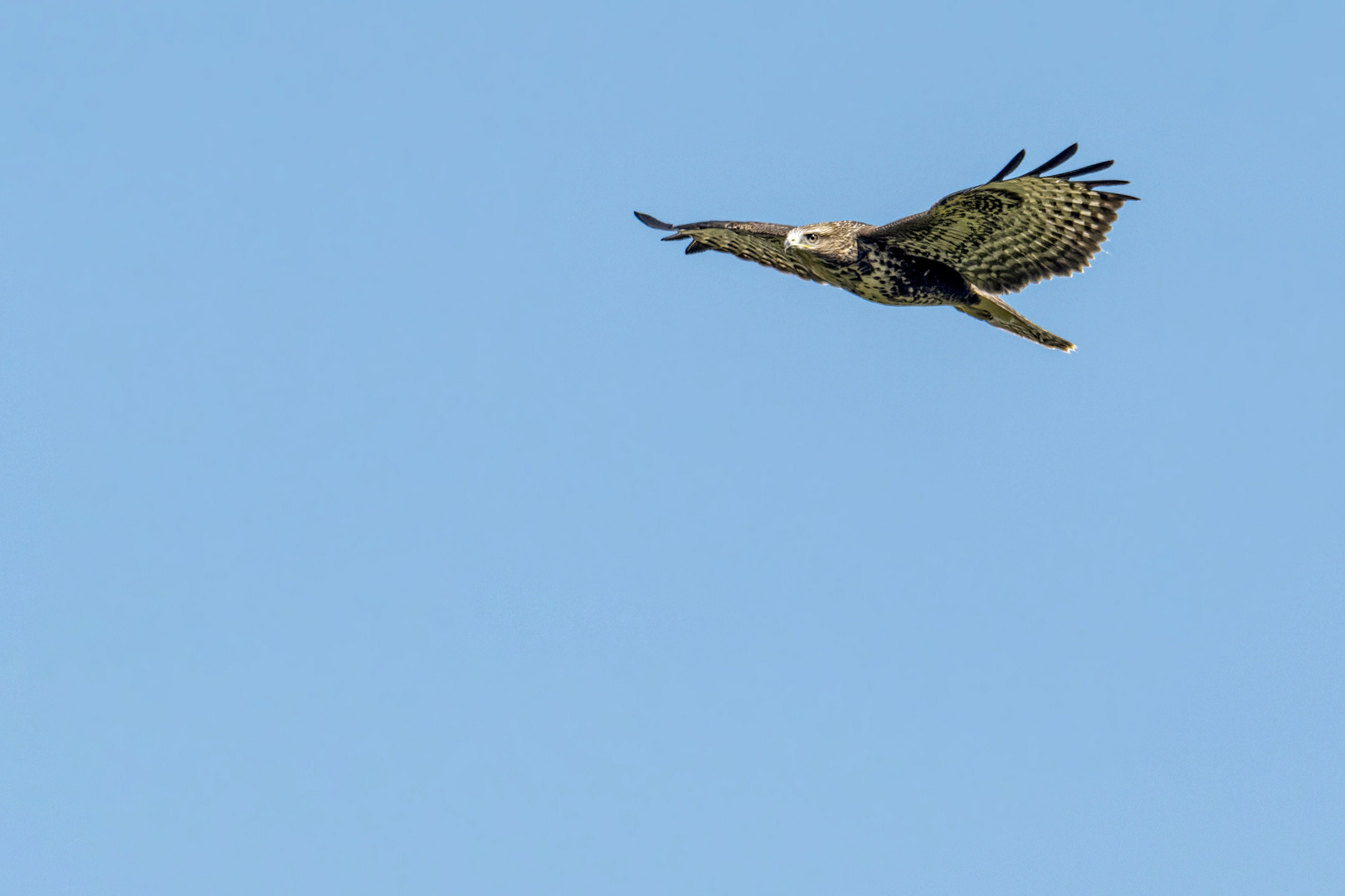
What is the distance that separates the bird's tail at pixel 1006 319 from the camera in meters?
17.2

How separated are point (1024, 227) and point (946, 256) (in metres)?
0.79

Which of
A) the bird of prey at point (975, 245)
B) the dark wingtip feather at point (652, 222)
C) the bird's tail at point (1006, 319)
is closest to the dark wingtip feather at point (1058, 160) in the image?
the bird of prey at point (975, 245)

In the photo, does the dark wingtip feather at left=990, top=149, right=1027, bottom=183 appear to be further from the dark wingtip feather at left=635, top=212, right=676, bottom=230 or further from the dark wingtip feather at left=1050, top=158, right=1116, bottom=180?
the dark wingtip feather at left=635, top=212, right=676, bottom=230

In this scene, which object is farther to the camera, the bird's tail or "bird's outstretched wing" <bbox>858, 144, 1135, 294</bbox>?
the bird's tail

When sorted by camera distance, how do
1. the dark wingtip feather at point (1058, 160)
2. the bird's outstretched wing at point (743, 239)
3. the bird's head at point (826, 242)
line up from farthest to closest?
the bird's outstretched wing at point (743, 239) < the bird's head at point (826, 242) < the dark wingtip feather at point (1058, 160)

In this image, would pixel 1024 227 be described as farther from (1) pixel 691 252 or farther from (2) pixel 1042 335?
(1) pixel 691 252

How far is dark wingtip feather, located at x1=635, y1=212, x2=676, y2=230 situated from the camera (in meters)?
18.6

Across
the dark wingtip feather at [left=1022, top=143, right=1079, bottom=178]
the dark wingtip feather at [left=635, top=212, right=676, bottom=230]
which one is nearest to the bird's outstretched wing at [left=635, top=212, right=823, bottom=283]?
the dark wingtip feather at [left=635, top=212, right=676, bottom=230]

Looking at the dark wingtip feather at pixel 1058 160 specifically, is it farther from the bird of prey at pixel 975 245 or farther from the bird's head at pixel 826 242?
the bird's head at pixel 826 242

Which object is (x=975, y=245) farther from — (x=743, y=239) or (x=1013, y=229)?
(x=743, y=239)

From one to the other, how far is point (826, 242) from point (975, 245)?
4.47 feet

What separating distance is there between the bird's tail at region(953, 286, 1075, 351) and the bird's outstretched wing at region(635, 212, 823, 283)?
151 centimetres

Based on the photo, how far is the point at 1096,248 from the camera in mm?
16359

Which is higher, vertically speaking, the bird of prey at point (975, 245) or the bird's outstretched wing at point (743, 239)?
the bird's outstretched wing at point (743, 239)
